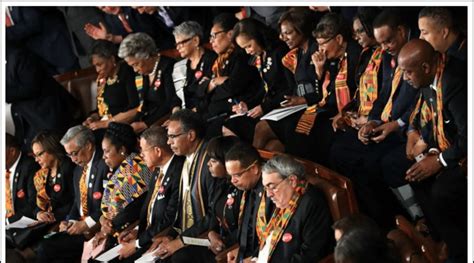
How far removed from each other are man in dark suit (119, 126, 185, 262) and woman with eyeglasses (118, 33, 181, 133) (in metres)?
0.67

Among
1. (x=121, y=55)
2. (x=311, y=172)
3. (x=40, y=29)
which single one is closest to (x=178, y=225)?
(x=311, y=172)

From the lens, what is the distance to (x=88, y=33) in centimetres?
662

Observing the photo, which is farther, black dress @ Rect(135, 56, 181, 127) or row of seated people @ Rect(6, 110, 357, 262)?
black dress @ Rect(135, 56, 181, 127)

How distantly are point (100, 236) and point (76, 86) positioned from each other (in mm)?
1699

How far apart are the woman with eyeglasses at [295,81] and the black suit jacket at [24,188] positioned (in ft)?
5.69

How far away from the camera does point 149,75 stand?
19.4ft

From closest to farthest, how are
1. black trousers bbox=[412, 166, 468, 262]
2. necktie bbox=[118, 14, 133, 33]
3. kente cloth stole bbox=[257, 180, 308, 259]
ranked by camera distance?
black trousers bbox=[412, 166, 468, 262] → kente cloth stole bbox=[257, 180, 308, 259] → necktie bbox=[118, 14, 133, 33]

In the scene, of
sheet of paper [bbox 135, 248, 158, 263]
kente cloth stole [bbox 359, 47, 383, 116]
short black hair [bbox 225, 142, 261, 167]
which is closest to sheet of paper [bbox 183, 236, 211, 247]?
sheet of paper [bbox 135, 248, 158, 263]

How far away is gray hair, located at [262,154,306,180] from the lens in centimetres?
408

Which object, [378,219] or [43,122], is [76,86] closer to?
[43,122]

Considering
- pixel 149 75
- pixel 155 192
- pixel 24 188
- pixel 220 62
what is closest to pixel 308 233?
pixel 155 192

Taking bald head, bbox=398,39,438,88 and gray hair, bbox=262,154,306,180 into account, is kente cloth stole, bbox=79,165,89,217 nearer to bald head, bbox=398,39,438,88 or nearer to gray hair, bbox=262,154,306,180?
gray hair, bbox=262,154,306,180

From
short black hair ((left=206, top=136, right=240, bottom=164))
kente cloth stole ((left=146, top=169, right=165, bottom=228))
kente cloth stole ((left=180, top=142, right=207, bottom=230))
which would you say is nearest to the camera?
short black hair ((left=206, top=136, right=240, bottom=164))

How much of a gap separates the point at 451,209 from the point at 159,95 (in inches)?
91.4
